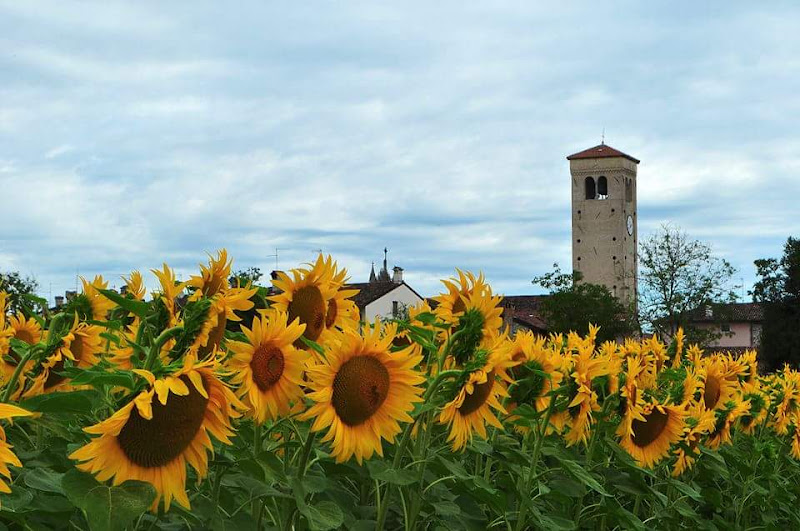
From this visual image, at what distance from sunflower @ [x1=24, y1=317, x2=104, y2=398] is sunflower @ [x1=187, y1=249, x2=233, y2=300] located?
0.26m

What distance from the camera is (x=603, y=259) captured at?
80.4 metres

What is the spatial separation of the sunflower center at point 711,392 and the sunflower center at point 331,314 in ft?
7.92

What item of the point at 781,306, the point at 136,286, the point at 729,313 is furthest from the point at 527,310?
the point at 136,286

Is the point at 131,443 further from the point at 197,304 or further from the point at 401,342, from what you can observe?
the point at 401,342

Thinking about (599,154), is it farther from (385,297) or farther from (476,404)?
(476,404)

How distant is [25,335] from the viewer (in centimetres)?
298

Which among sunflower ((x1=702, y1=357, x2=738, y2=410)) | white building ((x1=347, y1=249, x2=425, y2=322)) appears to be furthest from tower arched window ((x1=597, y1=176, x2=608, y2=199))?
sunflower ((x1=702, y1=357, x2=738, y2=410))

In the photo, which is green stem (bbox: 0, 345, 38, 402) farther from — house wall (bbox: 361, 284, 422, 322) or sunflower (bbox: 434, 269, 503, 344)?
house wall (bbox: 361, 284, 422, 322)

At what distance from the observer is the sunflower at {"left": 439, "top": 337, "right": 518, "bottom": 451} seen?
2721 millimetres

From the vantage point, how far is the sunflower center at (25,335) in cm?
296

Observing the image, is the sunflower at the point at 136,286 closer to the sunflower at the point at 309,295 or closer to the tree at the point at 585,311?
the sunflower at the point at 309,295

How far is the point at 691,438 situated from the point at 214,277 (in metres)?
2.22

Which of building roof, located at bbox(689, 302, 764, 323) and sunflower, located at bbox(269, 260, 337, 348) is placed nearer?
sunflower, located at bbox(269, 260, 337, 348)

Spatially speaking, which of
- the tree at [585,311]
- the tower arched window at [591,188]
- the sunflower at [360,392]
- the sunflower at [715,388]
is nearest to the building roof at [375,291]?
the tree at [585,311]
